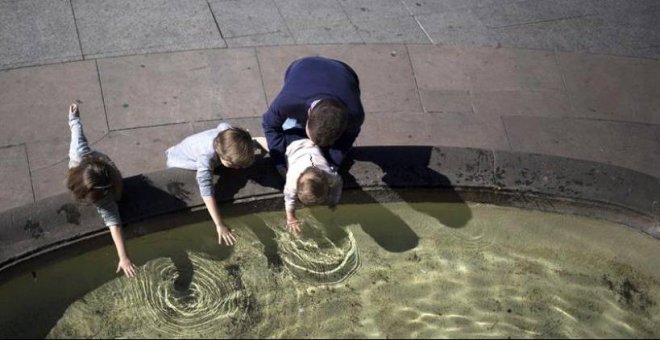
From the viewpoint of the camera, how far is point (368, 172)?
5125mm

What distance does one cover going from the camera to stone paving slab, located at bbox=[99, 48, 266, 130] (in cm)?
582

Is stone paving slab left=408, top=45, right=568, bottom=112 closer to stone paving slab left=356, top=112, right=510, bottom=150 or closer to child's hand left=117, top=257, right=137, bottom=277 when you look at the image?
stone paving slab left=356, top=112, right=510, bottom=150

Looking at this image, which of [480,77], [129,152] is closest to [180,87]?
[129,152]

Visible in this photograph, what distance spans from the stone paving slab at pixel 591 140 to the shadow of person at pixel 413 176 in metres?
0.91

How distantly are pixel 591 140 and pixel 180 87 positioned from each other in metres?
3.22

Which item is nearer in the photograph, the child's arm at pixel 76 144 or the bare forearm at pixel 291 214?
the child's arm at pixel 76 144

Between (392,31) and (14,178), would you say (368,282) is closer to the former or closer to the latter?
(14,178)

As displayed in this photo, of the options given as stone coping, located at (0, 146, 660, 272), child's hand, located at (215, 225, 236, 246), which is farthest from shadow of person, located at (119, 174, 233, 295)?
child's hand, located at (215, 225, 236, 246)

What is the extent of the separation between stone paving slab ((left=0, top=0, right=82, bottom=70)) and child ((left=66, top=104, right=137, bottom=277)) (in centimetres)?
160

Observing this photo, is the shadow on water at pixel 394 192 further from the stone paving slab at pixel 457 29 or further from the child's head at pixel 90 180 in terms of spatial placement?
the stone paving slab at pixel 457 29

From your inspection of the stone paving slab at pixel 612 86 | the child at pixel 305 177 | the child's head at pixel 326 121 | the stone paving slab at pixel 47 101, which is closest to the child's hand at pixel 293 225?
the child at pixel 305 177

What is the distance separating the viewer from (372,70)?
21.1 ft

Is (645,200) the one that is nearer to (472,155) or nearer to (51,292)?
(472,155)

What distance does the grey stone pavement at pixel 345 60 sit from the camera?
18.7 feet
